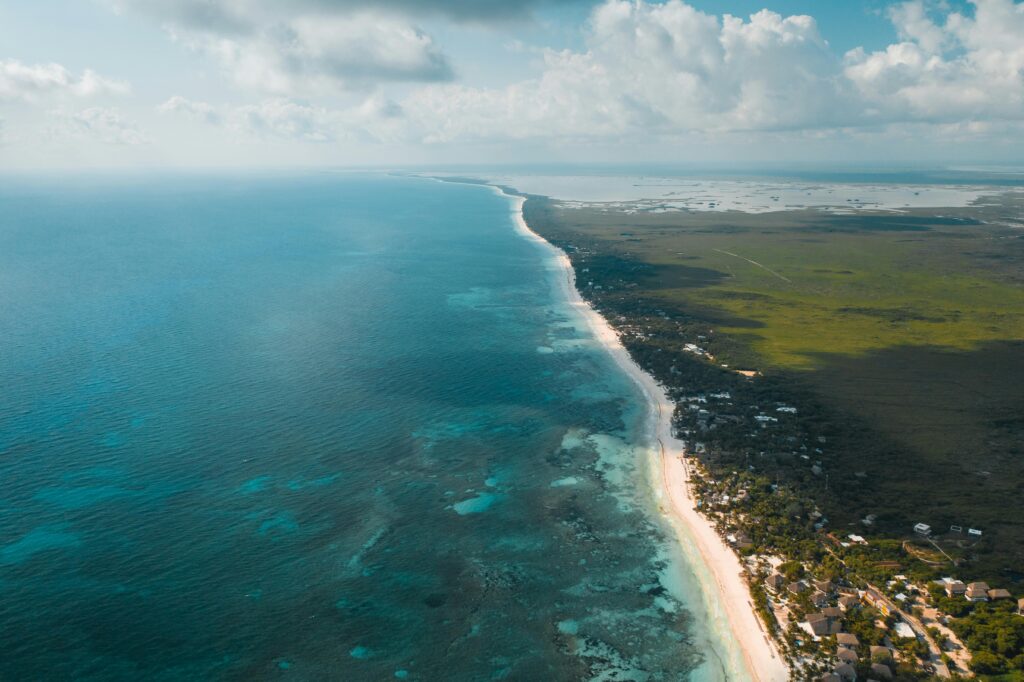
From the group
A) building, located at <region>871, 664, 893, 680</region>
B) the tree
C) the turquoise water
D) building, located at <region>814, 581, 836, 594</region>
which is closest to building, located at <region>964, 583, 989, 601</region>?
the tree

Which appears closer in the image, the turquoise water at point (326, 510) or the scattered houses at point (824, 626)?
the turquoise water at point (326, 510)

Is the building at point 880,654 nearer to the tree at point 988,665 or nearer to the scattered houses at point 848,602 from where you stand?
the scattered houses at point 848,602

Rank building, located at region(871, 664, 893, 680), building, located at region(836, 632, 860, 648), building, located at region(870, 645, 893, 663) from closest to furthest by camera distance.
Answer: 1. building, located at region(871, 664, 893, 680)
2. building, located at region(870, 645, 893, 663)
3. building, located at region(836, 632, 860, 648)

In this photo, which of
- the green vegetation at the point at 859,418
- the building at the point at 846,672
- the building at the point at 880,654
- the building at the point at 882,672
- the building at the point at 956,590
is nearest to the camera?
the building at the point at 882,672

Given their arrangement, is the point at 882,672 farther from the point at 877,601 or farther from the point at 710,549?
the point at 710,549

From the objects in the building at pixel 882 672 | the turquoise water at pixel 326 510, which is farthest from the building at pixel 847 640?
the turquoise water at pixel 326 510

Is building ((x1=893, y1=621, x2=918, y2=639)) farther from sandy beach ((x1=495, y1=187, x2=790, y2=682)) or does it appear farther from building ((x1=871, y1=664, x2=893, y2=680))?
sandy beach ((x1=495, y1=187, x2=790, y2=682))

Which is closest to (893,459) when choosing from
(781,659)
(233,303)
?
(781,659)
